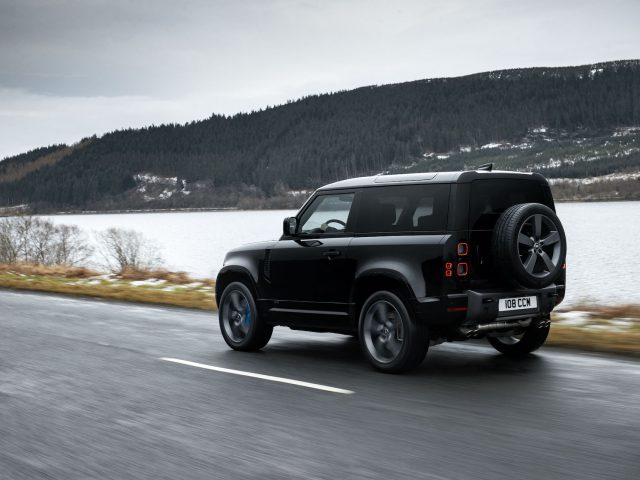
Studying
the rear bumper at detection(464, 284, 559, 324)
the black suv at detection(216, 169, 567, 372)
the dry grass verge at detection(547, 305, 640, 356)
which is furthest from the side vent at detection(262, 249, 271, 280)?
the dry grass verge at detection(547, 305, 640, 356)

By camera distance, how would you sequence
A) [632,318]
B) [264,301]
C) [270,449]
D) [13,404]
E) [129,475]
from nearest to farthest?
[129,475]
[270,449]
[13,404]
[264,301]
[632,318]

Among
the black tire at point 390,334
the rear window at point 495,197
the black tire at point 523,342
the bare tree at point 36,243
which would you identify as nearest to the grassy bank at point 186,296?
the black tire at point 523,342

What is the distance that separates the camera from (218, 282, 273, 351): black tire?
29.5 feet

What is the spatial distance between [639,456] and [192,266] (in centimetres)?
5247

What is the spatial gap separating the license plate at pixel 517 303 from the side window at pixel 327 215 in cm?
182

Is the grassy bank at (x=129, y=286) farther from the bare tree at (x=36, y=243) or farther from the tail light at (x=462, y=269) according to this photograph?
the bare tree at (x=36, y=243)

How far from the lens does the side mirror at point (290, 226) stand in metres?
8.52

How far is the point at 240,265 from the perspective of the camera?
361 inches

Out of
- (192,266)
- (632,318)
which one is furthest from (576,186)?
(632,318)

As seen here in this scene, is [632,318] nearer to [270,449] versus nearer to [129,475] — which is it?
[270,449]

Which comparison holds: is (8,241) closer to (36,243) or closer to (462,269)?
(36,243)

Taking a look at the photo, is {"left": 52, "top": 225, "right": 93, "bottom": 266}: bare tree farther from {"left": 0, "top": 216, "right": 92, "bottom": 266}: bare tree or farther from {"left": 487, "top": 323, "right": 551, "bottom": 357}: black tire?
{"left": 487, "top": 323, "right": 551, "bottom": 357}: black tire

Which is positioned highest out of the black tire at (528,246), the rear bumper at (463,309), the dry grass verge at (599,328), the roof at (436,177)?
the roof at (436,177)

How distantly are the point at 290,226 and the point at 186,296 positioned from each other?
7992 mm
